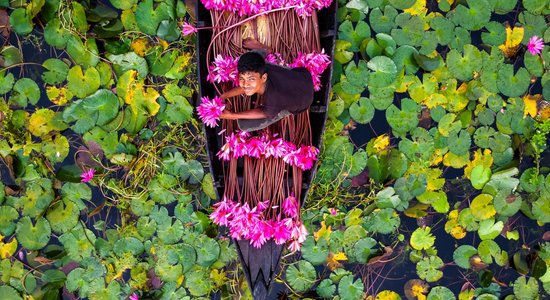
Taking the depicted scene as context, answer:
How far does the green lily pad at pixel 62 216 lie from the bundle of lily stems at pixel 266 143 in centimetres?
74

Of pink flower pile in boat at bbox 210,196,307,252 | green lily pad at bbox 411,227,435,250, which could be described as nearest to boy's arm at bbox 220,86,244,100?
pink flower pile in boat at bbox 210,196,307,252

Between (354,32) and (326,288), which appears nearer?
(354,32)

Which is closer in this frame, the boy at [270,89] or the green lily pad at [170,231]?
the boy at [270,89]

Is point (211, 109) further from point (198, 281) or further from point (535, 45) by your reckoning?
point (535, 45)

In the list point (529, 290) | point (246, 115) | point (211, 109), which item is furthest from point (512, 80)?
point (211, 109)

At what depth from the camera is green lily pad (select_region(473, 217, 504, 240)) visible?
2.18m

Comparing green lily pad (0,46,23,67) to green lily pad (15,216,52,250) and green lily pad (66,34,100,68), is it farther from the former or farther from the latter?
green lily pad (15,216,52,250)

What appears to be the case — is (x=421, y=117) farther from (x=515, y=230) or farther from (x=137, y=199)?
(x=137, y=199)

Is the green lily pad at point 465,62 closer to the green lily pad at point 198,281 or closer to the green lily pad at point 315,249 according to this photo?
the green lily pad at point 315,249

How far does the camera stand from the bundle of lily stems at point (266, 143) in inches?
73.9

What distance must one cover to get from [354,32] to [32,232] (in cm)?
170

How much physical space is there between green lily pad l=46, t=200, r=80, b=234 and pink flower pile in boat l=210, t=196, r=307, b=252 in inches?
28.5

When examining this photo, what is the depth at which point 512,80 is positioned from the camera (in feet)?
6.91

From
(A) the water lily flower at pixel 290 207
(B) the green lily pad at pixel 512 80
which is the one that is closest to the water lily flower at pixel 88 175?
(A) the water lily flower at pixel 290 207
